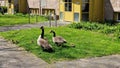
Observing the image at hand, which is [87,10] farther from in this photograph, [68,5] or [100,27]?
[100,27]

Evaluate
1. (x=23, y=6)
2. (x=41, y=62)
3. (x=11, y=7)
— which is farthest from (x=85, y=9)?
(x=11, y=7)

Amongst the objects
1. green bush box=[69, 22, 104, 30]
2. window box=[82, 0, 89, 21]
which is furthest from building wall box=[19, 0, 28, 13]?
green bush box=[69, 22, 104, 30]

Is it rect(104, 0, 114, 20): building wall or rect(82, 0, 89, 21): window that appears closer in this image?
rect(104, 0, 114, 20): building wall

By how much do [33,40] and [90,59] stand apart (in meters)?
4.51

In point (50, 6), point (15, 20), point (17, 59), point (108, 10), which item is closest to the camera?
point (17, 59)

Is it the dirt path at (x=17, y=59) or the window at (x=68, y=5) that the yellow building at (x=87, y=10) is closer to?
the window at (x=68, y=5)

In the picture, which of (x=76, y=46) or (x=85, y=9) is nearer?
(x=76, y=46)

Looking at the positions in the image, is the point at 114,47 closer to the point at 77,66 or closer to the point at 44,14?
the point at 77,66

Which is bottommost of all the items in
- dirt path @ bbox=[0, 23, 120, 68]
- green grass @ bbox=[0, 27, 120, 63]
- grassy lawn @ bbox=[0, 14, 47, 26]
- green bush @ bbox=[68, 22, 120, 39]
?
dirt path @ bbox=[0, 23, 120, 68]

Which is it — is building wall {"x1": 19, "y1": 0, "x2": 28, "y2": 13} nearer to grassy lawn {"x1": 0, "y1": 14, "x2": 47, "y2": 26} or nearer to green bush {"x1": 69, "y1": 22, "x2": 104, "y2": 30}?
grassy lawn {"x1": 0, "y1": 14, "x2": 47, "y2": 26}

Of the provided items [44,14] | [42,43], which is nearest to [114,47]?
[42,43]

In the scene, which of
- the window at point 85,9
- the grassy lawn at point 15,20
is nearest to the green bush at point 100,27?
the window at point 85,9

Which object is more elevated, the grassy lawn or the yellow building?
the yellow building

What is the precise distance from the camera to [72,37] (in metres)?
15.8
